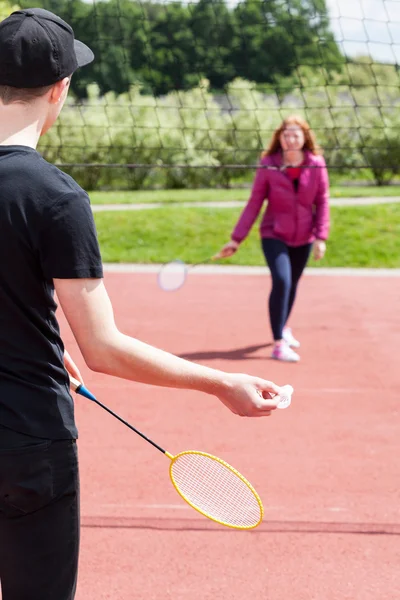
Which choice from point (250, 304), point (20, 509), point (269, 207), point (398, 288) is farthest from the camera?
point (398, 288)

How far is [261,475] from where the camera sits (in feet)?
17.0

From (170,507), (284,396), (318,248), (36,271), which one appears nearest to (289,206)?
(318,248)

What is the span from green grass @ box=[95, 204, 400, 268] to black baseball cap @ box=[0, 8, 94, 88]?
1104 cm

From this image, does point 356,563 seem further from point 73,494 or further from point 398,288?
point 398,288

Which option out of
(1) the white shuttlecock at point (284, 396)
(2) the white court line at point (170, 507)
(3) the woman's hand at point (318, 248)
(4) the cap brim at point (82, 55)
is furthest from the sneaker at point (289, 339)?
(4) the cap brim at point (82, 55)

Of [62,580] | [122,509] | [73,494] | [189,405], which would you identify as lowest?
[189,405]

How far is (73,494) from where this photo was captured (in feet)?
7.75

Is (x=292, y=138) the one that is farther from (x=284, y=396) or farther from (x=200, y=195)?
(x=200, y=195)

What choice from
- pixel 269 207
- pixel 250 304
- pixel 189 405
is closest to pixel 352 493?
pixel 189 405

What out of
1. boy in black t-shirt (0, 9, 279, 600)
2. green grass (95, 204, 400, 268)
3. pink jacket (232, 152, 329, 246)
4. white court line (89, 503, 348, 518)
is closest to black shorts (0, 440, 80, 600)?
boy in black t-shirt (0, 9, 279, 600)

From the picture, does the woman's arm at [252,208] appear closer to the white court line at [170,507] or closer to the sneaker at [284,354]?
the sneaker at [284,354]

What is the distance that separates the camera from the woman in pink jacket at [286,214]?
7629 millimetres

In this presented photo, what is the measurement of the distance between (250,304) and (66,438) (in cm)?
819

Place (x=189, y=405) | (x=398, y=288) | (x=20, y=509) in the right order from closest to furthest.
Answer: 1. (x=20, y=509)
2. (x=189, y=405)
3. (x=398, y=288)
